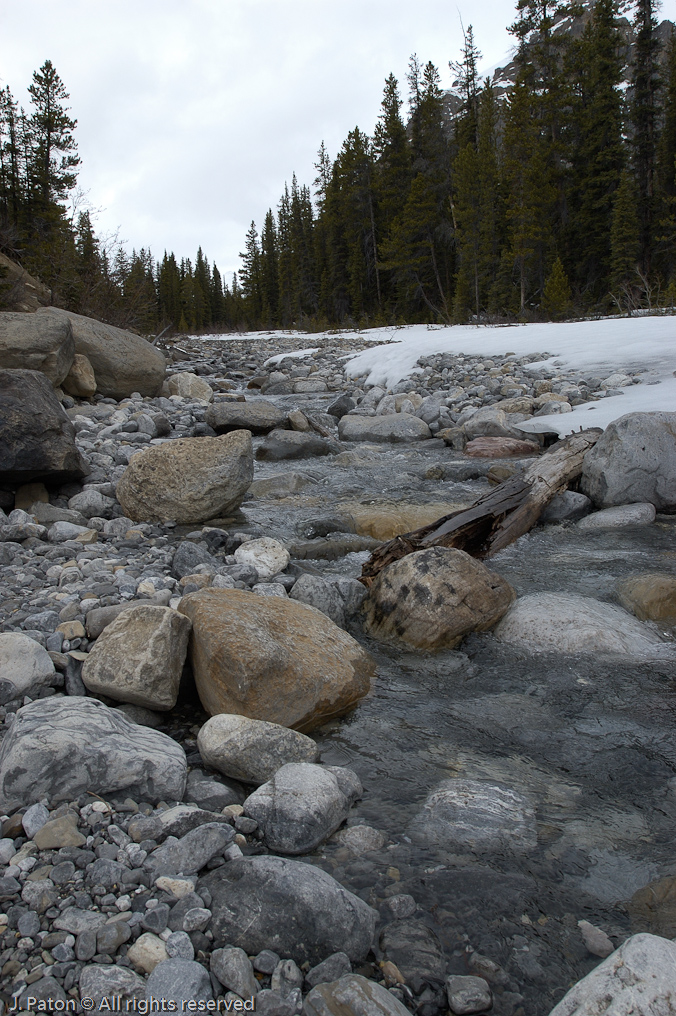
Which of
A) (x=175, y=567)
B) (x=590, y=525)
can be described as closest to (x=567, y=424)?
(x=590, y=525)

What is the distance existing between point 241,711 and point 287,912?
42.0 inches

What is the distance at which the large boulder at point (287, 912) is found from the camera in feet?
5.15

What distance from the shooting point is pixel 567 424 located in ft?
24.7

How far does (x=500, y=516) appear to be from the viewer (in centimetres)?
493

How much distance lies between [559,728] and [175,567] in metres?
2.55

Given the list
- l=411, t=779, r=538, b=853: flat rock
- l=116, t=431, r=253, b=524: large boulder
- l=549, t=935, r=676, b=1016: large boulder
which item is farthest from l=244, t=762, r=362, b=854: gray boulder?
Result: l=116, t=431, r=253, b=524: large boulder

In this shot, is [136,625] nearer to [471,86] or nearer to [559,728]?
[559,728]

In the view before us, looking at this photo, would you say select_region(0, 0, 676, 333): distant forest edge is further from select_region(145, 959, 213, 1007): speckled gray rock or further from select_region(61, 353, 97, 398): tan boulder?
select_region(145, 959, 213, 1007): speckled gray rock

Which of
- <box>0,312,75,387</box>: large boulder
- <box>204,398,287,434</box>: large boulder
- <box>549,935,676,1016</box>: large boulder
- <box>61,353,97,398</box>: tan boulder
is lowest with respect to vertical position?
<box>549,935,676,1016</box>: large boulder

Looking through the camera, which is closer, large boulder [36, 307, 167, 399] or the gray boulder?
→ the gray boulder

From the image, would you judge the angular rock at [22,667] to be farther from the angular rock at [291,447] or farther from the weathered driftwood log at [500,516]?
the angular rock at [291,447]

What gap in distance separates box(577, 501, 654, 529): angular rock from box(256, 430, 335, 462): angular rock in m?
3.97

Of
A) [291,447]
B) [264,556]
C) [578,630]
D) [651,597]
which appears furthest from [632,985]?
[291,447]

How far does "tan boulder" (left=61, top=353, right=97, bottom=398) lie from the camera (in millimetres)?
8923
